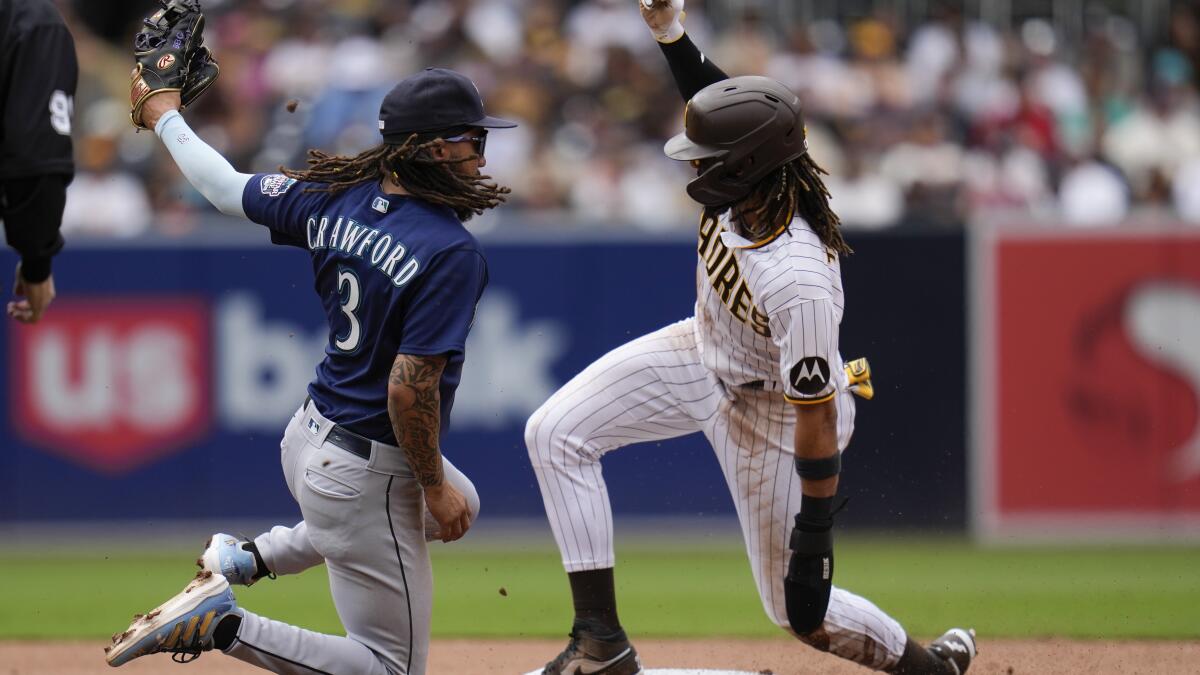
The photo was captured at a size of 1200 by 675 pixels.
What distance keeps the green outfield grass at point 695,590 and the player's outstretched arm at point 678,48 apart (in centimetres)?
241

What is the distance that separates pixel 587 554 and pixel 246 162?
7047 mm

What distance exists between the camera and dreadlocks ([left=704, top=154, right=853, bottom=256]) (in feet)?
16.4

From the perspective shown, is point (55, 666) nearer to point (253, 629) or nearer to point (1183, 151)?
point (253, 629)

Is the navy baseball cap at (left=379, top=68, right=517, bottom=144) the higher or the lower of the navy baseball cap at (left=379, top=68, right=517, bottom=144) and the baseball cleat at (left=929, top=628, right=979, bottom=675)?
the higher

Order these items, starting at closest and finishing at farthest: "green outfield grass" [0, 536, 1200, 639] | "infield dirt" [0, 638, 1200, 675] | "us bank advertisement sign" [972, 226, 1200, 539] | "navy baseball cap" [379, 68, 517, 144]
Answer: "navy baseball cap" [379, 68, 517, 144] < "infield dirt" [0, 638, 1200, 675] < "green outfield grass" [0, 536, 1200, 639] < "us bank advertisement sign" [972, 226, 1200, 539]

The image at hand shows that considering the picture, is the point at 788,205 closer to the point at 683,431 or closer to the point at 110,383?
the point at 683,431

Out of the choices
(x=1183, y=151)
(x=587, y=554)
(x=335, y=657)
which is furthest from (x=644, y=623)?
(x=1183, y=151)

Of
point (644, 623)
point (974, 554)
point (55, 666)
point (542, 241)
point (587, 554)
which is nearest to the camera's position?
point (587, 554)

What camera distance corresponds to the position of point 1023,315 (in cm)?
973

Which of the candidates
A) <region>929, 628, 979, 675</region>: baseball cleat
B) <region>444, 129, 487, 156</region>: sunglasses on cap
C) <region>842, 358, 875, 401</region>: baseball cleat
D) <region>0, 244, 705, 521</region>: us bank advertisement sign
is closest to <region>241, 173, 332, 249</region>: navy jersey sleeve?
<region>444, 129, 487, 156</region>: sunglasses on cap

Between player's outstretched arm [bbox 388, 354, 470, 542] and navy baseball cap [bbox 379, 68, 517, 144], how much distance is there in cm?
71

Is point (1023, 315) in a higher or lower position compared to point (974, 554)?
higher

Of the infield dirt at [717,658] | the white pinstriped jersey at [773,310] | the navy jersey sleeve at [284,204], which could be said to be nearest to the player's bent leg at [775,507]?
the white pinstriped jersey at [773,310]

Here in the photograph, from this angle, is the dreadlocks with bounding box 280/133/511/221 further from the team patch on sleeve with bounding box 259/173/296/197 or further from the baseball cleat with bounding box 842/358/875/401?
the baseball cleat with bounding box 842/358/875/401
